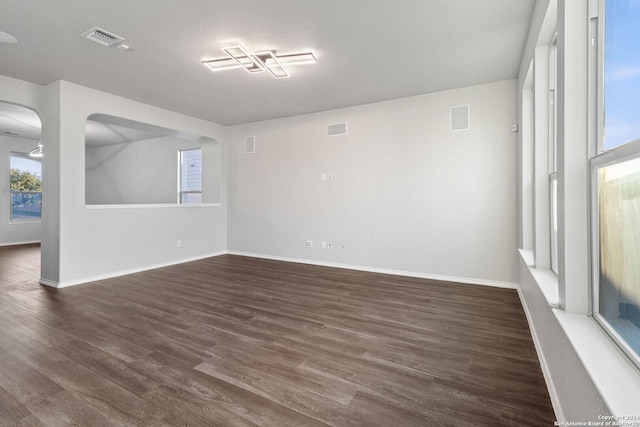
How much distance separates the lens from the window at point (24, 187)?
7.38m

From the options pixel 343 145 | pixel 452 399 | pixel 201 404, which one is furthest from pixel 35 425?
pixel 343 145

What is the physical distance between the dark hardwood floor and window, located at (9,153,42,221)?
566 centimetres

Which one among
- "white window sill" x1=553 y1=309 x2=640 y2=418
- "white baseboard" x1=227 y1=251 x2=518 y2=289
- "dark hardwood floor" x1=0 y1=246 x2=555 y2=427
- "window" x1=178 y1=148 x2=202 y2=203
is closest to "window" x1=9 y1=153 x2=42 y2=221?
"window" x1=178 y1=148 x2=202 y2=203

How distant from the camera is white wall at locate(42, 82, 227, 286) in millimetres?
3814

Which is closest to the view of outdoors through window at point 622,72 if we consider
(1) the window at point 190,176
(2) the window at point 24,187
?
(1) the window at point 190,176

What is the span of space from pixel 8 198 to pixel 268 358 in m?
9.29

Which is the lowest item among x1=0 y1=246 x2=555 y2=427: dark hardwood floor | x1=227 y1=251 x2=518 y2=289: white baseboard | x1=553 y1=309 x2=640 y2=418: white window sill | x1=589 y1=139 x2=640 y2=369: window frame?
x1=0 y1=246 x2=555 y2=427: dark hardwood floor

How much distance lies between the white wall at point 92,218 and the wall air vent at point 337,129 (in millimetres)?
2720

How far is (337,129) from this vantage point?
16.4ft

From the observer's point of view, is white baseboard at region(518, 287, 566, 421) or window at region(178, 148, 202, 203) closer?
white baseboard at region(518, 287, 566, 421)

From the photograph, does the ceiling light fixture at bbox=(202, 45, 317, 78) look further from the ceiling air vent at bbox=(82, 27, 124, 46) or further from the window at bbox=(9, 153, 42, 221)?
the window at bbox=(9, 153, 42, 221)

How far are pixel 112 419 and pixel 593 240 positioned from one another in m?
2.61

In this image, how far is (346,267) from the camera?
495 cm

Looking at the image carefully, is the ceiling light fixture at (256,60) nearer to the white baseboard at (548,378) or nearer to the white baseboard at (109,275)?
the white baseboard at (548,378)
